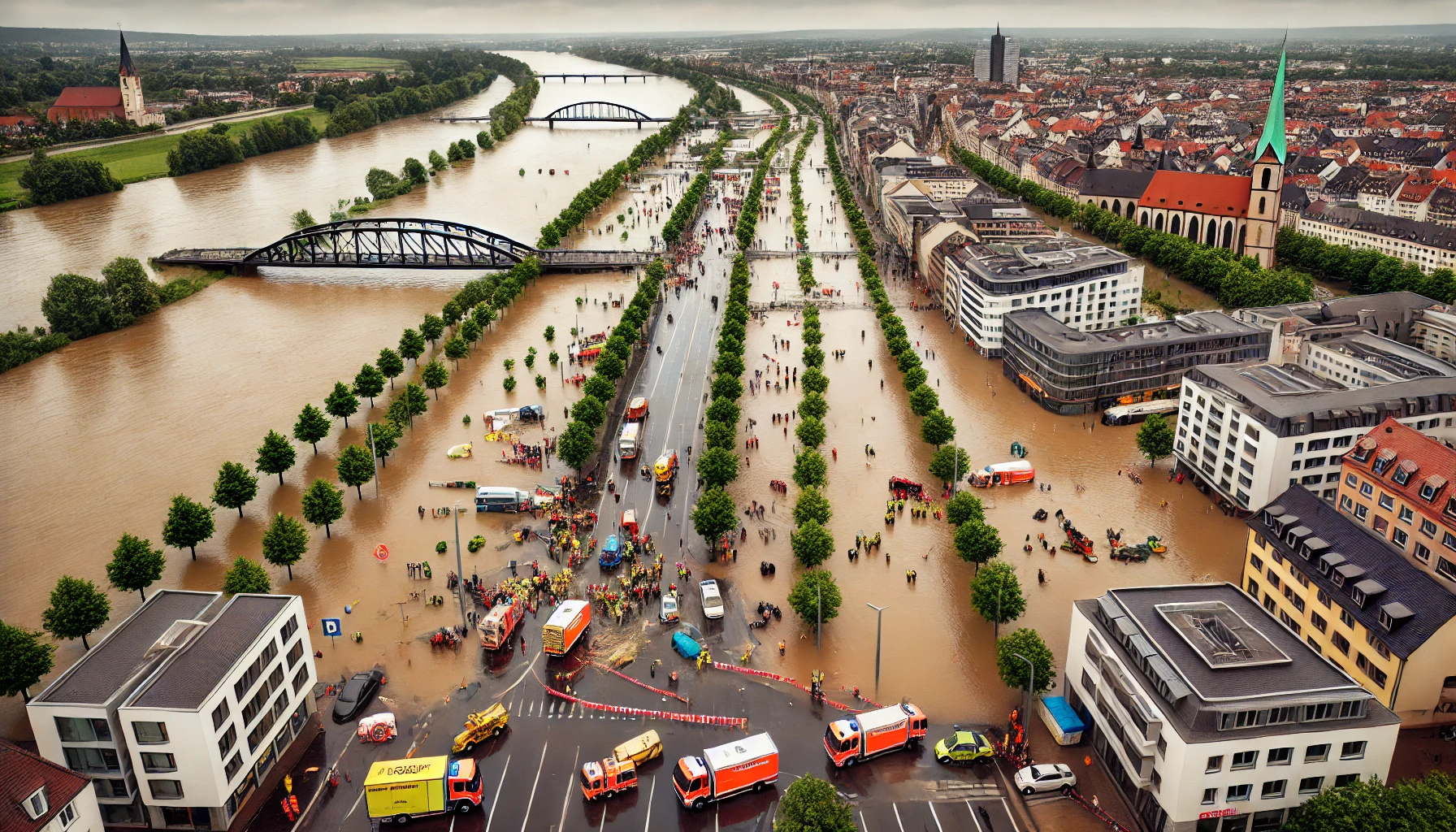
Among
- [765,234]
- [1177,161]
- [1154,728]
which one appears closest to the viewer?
[1154,728]

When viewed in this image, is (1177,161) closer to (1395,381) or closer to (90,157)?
(1395,381)

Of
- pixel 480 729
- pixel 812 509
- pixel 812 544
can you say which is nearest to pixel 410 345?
pixel 812 509

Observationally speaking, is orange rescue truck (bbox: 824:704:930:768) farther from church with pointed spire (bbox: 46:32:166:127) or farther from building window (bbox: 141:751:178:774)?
church with pointed spire (bbox: 46:32:166:127)

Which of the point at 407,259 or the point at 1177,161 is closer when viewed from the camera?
the point at 407,259

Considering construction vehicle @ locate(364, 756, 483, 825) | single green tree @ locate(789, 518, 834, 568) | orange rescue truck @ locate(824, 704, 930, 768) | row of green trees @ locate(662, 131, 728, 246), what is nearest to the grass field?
row of green trees @ locate(662, 131, 728, 246)

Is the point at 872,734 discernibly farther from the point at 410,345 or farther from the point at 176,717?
the point at 410,345

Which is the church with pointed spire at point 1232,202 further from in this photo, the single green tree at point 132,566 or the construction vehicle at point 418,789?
the single green tree at point 132,566

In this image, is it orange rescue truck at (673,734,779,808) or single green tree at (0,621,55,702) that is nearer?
orange rescue truck at (673,734,779,808)

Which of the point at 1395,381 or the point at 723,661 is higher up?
the point at 1395,381

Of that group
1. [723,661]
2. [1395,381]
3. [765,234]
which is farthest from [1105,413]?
[765,234]
